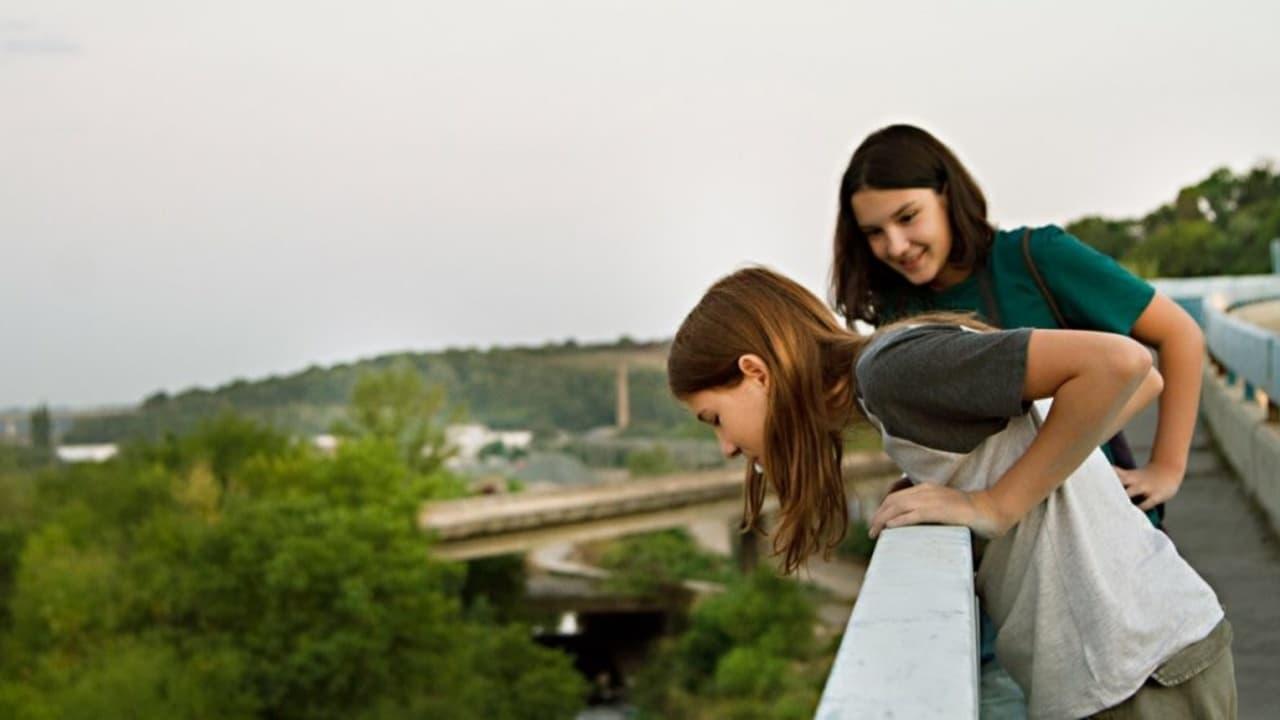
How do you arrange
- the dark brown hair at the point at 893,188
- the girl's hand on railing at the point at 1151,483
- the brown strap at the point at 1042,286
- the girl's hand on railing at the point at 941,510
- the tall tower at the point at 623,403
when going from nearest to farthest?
the girl's hand on railing at the point at 941,510, the girl's hand on railing at the point at 1151,483, the brown strap at the point at 1042,286, the dark brown hair at the point at 893,188, the tall tower at the point at 623,403

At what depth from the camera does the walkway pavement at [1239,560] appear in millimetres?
4520

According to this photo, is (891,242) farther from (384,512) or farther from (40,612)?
(40,612)

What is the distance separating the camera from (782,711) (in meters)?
71.1

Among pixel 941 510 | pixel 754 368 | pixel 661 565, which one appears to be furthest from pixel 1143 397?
pixel 661 565

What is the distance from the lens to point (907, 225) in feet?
10.5

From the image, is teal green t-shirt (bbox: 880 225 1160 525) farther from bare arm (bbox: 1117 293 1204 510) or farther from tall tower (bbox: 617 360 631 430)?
tall tower (bbox: 617 360 631 430)

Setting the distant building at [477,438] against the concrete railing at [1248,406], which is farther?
the distant building at [477,438]

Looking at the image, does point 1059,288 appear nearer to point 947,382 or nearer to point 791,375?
point 791,375

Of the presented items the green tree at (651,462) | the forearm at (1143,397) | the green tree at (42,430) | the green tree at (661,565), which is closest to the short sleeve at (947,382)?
the forearm at (1143,397)

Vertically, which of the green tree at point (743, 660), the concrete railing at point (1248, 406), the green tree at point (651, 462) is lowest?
the green tree at point (743, 660)

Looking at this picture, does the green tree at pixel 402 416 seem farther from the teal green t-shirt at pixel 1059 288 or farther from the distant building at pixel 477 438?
the teal green t-shirt at pixel 1059 288

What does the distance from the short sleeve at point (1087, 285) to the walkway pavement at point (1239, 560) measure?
1586 mm

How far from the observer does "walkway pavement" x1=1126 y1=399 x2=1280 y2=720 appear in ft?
14.8

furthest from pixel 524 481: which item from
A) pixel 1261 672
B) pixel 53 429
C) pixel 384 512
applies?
pixel 1261 672
